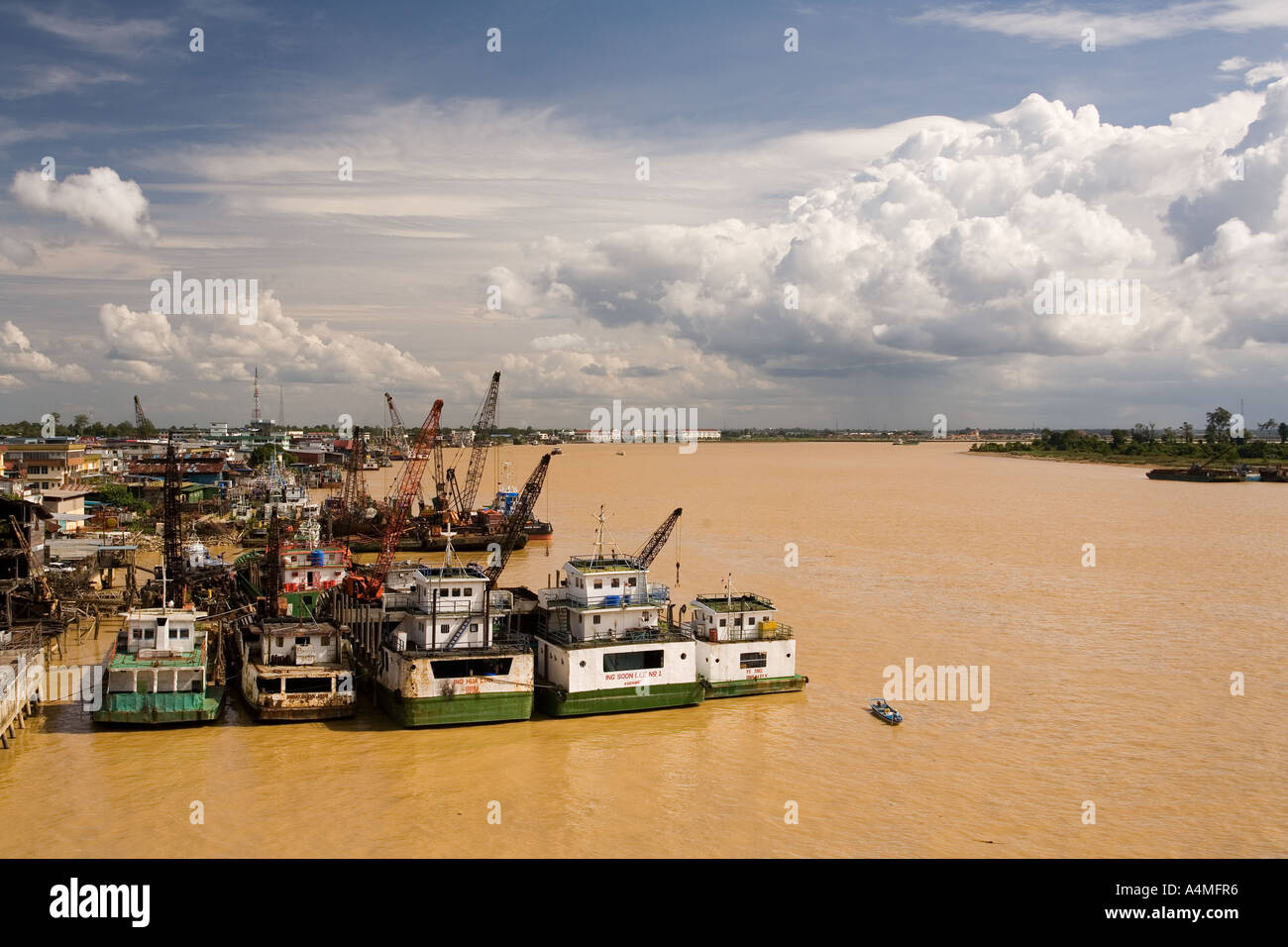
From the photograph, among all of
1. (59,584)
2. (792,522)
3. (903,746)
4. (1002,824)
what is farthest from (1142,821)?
(792,522)

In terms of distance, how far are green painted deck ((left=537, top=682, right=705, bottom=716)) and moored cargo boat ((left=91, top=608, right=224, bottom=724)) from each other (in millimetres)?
9204

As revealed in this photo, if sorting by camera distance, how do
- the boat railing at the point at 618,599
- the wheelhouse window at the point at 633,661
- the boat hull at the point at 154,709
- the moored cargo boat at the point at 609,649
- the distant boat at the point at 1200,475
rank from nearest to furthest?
1. the boat hull at the point at 154,709
2. the moored cargo boat at the point at 609,649
3. the wheelhouse window at the point at 633,661
4. the boat railing at the point at 618,599
5. the distant boat at the point at 1200,475

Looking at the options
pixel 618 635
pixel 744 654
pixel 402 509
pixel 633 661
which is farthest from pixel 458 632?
pixel 402 509

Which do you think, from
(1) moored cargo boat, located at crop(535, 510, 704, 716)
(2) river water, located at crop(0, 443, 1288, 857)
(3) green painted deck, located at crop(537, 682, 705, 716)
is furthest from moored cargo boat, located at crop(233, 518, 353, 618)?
(3) green painted deck, located at crop(537, 682, 705, 716)

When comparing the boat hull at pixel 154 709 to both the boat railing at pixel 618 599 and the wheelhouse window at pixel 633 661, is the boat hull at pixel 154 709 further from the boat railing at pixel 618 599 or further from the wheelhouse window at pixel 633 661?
the wheelhouse window at pixel 633 661

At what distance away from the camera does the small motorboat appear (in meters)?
27.8

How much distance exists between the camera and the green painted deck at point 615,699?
2794 cm

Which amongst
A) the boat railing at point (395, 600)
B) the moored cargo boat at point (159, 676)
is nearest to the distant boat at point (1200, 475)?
the boat railing at point (395, 600)

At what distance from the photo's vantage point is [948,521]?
81.1 metres

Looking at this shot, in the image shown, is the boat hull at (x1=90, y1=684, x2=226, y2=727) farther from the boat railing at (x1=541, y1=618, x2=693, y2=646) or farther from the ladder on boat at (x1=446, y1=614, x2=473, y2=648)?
the boat railing at (x1=541, y1=618, x2=693, y2=646)

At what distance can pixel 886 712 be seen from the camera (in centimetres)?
2812

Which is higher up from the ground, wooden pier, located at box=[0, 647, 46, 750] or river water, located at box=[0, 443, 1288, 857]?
wooden pier, located at box=[0, 647, 46, 750]

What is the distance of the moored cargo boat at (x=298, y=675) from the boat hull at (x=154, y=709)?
1498 mm

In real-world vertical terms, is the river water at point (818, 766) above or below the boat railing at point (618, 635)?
below
